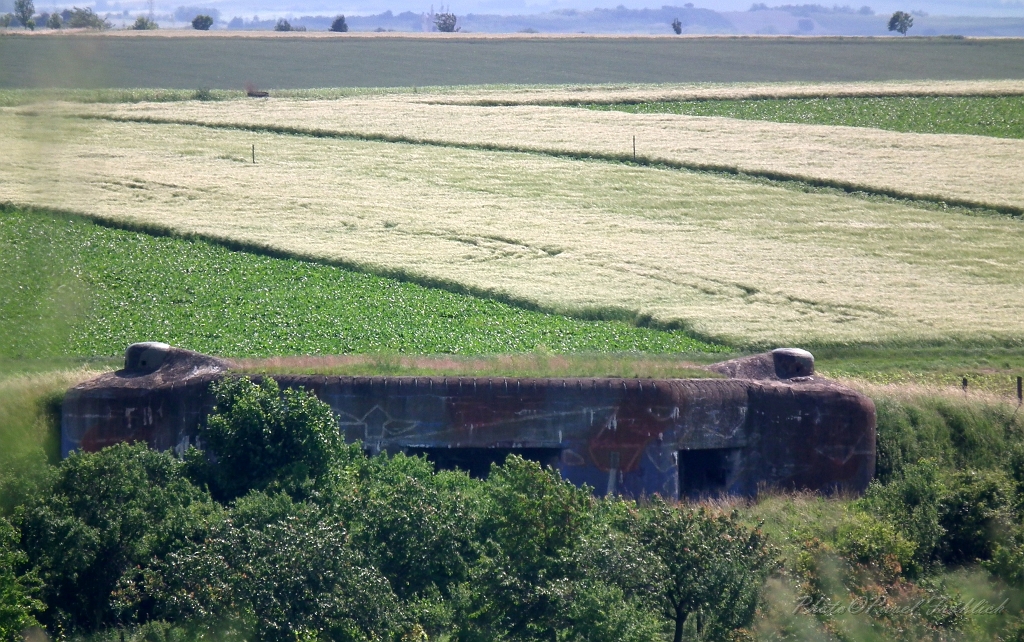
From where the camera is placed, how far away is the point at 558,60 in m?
64.4

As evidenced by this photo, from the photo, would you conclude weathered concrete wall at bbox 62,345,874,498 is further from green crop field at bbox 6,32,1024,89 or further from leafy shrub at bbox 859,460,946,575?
green crop field at bbox 6,32,1024,89

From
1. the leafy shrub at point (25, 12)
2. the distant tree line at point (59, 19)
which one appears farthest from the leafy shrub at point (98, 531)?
the leafy shrub at point (25, 12)

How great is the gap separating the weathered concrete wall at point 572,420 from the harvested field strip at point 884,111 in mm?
29317

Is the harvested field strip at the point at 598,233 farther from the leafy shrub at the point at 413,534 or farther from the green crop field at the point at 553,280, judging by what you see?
the leafy shrub at the point at 413,534

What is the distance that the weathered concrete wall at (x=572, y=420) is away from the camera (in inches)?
547

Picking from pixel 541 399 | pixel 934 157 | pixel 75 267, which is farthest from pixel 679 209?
pixel 75 267

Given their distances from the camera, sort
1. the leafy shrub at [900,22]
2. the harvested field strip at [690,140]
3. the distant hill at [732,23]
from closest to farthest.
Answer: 1. the harvested field strip at [690,140]
2. the leafy shrub at [900,22]
3. the distant hill at [732,23]

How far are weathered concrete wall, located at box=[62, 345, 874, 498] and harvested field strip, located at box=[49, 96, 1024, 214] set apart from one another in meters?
18.5

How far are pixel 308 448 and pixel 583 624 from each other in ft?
13.4

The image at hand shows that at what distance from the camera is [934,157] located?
36.0 meters

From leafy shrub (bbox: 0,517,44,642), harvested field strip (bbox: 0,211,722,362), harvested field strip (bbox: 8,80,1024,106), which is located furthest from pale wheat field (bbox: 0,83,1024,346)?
leafy shrub (bbox: 0,517,44,642)

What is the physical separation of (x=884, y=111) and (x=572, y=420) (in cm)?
3516

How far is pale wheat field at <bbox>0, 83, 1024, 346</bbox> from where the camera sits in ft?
73.7

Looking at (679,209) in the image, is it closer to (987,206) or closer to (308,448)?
(987,206)
